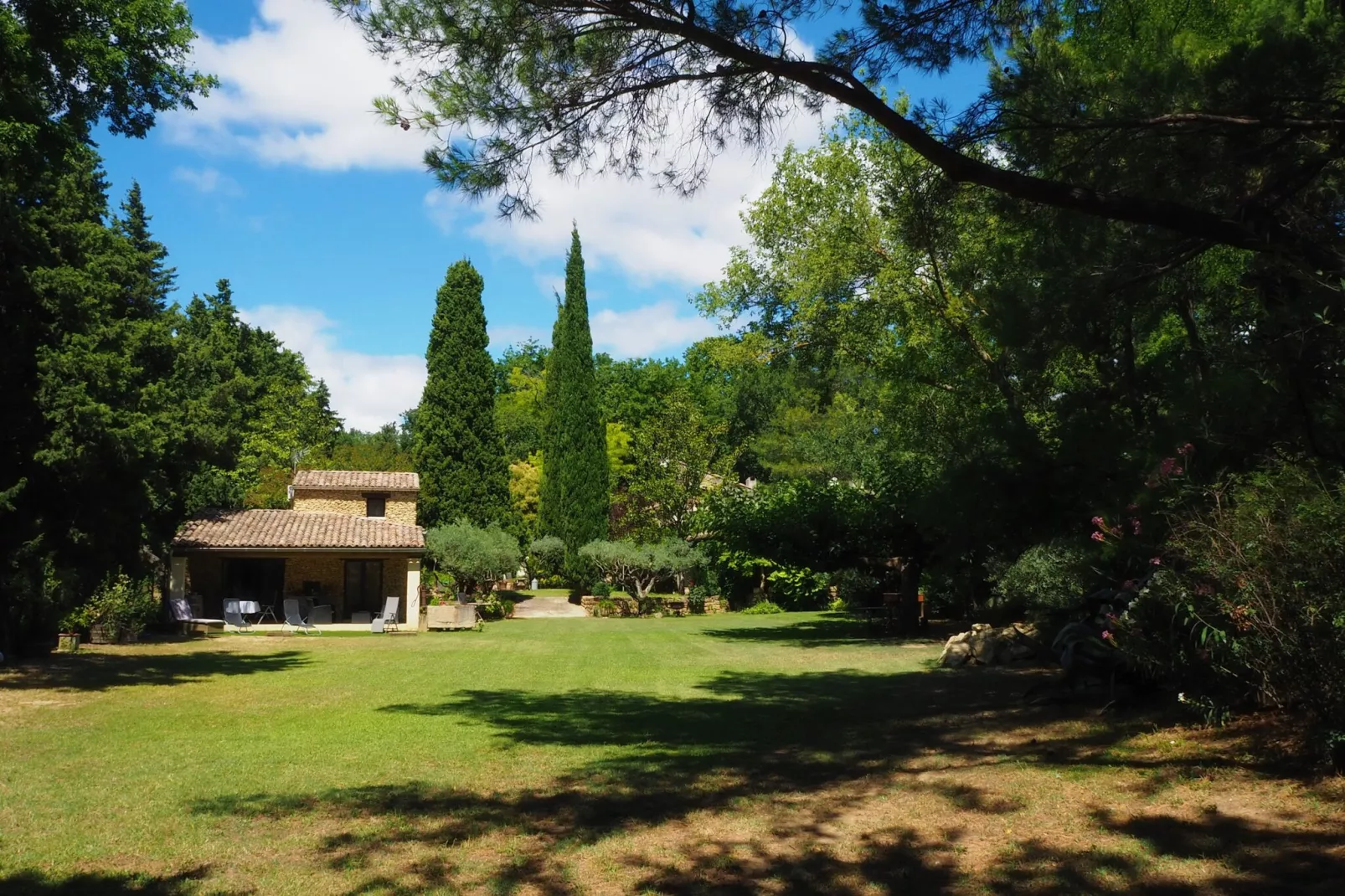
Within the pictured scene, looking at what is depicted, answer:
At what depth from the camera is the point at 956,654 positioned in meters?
15.2

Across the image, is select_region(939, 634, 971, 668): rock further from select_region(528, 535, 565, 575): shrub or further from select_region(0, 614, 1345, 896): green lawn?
select_region(528, 535, 565, 575): shrub

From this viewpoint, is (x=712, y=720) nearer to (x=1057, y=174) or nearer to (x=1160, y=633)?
(x=1160, y=633)

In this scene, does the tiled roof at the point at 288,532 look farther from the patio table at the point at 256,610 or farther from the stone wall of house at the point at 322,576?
the patio table at the point at 256,610

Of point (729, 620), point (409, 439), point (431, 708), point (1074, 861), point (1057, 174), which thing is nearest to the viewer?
point (1074, 861)

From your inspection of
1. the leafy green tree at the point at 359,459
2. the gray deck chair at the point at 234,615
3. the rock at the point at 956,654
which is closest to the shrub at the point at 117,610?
the gray deck chair at the point at 234,615

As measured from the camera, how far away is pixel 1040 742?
8062 mm

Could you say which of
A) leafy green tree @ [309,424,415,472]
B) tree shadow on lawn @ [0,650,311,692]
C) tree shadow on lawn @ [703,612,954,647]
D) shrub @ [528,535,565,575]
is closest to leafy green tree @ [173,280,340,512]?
leafy green tree @ [309,424,415,472]

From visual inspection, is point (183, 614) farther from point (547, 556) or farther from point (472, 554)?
point (547, 556)

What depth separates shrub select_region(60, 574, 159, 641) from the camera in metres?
20.9

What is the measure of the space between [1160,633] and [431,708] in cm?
792

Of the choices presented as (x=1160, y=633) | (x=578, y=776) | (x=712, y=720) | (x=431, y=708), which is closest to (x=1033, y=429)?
(x=1160, y=633)

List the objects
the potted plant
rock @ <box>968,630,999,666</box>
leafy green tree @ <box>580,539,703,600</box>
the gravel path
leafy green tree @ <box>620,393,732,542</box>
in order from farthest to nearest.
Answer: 1. leafy green tree @ <box>620,393,732,542</box>
2. leafy green tree @ <box>580,539,703,600</box>
3. the gravel path
4. the potted plant
5. rock @ <box>968,630,999,666</box>

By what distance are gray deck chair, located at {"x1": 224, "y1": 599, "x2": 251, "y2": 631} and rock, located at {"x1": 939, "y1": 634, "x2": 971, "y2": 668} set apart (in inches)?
739

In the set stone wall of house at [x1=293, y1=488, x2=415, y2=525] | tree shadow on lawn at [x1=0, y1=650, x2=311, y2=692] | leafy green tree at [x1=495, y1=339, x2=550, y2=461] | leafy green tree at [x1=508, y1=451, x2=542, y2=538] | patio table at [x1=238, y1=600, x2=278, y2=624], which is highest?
leafy green tree at [x1=495, y1=339, x2=550, y2=461]
